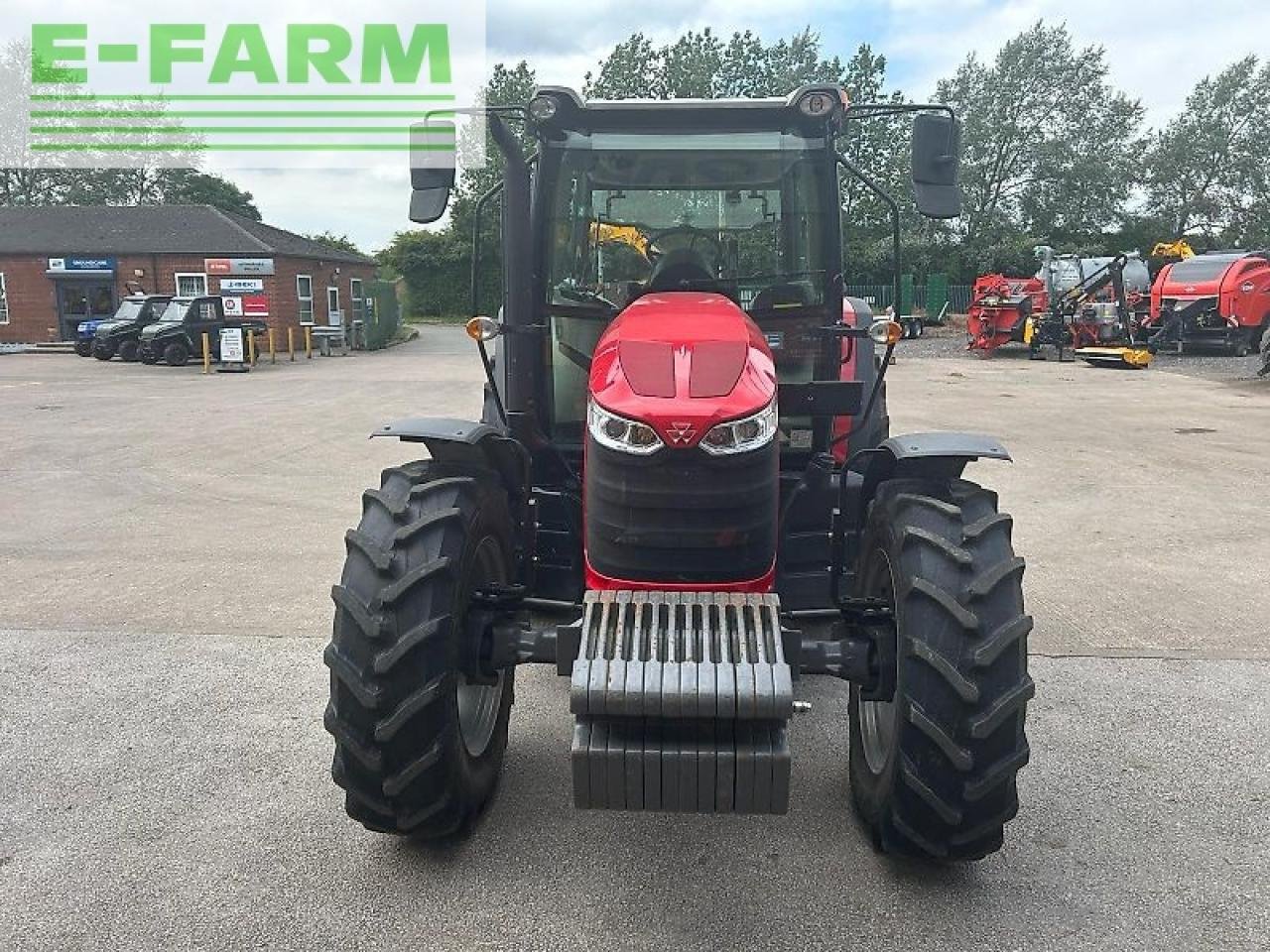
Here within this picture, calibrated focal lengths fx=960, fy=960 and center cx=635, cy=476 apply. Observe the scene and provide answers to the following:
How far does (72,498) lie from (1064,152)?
147 feet

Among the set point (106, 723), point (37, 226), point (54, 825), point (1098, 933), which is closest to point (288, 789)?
point (54, 825)

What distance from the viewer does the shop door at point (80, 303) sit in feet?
100

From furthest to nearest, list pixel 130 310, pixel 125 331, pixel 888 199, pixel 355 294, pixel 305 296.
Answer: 1. pixel 355 294
2. pixel 305 296
3. pixel 130 310
4. pixel 125 331
5. pixel 888 199

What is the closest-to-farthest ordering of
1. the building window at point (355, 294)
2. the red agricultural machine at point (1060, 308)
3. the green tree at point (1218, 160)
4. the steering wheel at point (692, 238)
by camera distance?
the steering wheel at point (692, 238)
the red agricultural machine at point (1060, 308)
the building window at point (355, 294)
the green tree at point (1218, 160)

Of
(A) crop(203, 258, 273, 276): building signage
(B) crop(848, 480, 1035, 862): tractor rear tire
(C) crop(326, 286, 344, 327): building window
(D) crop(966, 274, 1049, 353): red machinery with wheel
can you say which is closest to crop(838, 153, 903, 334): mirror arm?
(B) crop(848, 480, 1035, 862): tractor rear tire

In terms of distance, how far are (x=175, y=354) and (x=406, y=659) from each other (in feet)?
73.3

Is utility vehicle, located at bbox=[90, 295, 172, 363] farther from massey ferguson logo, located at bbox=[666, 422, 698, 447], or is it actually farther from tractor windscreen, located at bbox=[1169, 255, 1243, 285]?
massey ferguson logo, located at bbox=[666, 422, 698, 447]

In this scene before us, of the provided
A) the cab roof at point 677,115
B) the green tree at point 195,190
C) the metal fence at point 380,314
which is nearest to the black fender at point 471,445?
the cab roof at point 677,115

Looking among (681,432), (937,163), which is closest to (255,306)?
(937,163)

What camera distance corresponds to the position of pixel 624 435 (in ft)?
9.38

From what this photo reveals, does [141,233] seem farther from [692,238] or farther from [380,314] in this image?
[692,238]

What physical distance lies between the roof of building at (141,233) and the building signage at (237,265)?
20 cm

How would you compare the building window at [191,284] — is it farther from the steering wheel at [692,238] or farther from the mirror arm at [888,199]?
the mirror arm at [888,199]

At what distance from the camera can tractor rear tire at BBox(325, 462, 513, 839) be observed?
2736mm
